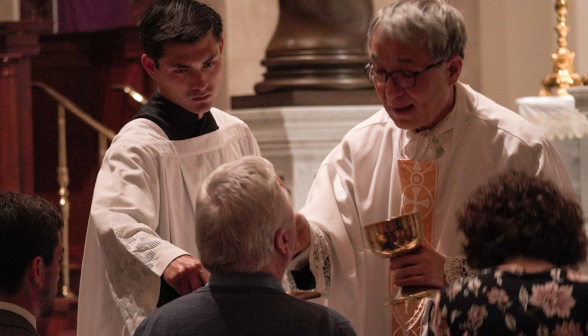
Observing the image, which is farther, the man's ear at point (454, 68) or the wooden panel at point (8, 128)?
the wooden panel at point (8, 128)

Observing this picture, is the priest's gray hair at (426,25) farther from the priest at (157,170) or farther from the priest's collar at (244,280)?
the priest's collar at (244,280)

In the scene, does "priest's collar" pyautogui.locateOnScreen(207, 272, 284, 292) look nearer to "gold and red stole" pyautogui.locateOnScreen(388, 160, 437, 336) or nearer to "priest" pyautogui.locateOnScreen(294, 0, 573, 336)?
"priest" pyautogui.locateOnScreen(294, 0, 573, 336)

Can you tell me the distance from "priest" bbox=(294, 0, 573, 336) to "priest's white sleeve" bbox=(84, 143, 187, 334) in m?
0.46

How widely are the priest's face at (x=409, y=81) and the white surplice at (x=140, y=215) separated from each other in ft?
2.07

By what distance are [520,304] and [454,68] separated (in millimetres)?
1052

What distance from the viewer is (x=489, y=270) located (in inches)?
72.9

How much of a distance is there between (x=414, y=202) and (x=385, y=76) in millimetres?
435

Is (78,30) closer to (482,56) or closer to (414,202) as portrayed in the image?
(482,56)

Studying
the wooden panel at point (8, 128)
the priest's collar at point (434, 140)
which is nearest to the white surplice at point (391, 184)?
the priest's collar at point (434, 140)

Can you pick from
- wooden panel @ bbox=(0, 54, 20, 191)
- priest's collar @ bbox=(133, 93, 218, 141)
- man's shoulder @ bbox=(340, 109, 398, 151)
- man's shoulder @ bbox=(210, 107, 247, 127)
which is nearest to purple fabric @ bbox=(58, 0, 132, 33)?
wooden panel @ bbox=(0, 54, 20, 191)

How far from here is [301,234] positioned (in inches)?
101

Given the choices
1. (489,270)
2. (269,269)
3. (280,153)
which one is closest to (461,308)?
(489,270)

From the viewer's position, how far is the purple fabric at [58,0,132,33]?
8.19 meters

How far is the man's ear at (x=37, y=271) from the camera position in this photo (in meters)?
2.38
